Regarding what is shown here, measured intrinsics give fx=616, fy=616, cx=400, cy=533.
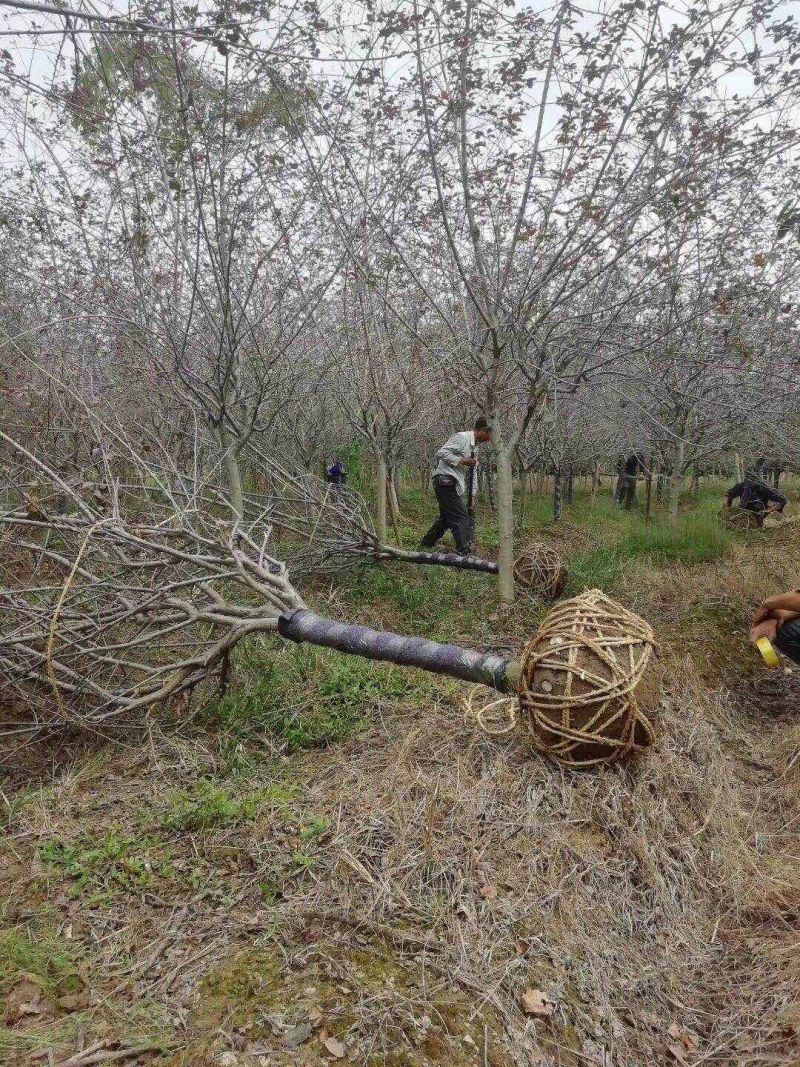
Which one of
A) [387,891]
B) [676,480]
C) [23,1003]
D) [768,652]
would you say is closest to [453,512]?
[676,480]

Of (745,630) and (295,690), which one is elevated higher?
(295,690)

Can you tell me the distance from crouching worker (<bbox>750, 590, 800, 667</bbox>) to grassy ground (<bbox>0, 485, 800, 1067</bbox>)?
67cm

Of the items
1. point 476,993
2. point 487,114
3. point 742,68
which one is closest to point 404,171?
point 487,114

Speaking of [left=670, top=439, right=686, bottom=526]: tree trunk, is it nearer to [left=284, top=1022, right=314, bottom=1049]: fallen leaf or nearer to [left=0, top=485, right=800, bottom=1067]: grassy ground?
[left=0, top=485, right=800, bottom=1067]: grassy ground

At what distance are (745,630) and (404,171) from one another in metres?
5.09


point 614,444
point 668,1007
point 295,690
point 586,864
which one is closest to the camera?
point 668,1007

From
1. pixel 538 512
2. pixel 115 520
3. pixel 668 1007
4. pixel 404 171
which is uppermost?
pixel 404 171

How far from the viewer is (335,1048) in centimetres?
170

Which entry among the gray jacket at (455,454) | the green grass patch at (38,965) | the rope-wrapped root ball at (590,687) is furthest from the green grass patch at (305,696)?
the gray jacket at (455,454)

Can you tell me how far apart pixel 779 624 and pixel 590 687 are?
1201 millimetres

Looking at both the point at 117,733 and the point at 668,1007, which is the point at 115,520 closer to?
the point at 117,733

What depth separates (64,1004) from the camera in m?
1.87

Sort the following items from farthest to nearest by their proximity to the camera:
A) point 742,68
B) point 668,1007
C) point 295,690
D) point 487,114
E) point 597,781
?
point 487,114, point 742,68, point 295,690, point 597,781, point 668,1007

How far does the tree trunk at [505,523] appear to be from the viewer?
6.11m
